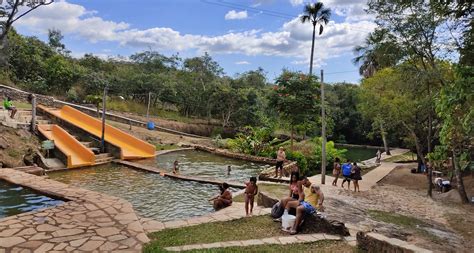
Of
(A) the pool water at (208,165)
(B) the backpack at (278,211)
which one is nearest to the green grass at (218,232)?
(B) the backpack at (278,211)

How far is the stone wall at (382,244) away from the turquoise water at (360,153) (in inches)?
1066

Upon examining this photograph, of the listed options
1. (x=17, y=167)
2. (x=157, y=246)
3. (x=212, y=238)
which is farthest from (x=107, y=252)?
(x=17, y=167)

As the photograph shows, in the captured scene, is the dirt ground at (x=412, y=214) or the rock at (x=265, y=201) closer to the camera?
the dirt ground at (x=412, y=214)

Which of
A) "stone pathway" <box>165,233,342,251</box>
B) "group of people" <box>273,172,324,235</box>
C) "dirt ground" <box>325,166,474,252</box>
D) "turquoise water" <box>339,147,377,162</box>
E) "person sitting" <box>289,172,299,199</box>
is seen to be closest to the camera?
"stone pathway" <box>165,233,342,251</box>

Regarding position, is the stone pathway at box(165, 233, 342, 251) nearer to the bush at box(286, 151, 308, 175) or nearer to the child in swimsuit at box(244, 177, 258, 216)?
the child in swimsuit at box(244, 177, 258, 216)

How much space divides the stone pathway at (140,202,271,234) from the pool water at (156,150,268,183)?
604cm

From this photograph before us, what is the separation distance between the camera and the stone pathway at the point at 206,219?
290 inches

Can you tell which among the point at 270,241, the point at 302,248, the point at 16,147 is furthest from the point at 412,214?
the point at 16,147

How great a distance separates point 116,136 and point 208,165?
6325 mm

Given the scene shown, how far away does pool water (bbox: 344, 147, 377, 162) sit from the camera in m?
33.7

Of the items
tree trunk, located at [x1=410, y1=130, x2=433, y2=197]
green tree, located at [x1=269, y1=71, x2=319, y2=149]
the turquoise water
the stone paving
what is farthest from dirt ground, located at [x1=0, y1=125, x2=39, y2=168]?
the turquoise water

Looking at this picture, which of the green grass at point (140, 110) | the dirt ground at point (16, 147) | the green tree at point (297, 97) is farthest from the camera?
the green grass at point (140, 110)

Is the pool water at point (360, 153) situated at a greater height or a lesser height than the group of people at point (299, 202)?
lesser

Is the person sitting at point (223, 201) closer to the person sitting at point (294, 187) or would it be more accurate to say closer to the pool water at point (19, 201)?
the person sitting at point (294, 187)
